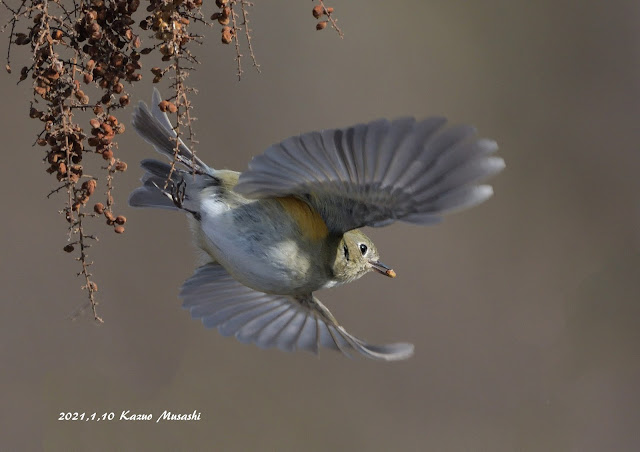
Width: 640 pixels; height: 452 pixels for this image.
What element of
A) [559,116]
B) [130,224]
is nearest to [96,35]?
[130,224]

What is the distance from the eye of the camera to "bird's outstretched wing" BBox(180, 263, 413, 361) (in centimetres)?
211

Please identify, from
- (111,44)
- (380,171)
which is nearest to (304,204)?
(380,171)

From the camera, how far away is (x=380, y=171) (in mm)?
1535

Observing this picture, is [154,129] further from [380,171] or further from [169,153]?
[380,171]

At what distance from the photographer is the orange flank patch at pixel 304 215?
1.74 m

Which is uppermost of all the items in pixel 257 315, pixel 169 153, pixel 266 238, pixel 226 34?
pixel 226 34

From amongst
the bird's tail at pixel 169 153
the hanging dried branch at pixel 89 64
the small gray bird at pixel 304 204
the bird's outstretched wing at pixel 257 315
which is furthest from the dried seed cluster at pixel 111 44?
the bird's outstretched wing at pixel 257 315

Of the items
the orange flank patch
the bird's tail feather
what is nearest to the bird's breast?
the orange flank patch

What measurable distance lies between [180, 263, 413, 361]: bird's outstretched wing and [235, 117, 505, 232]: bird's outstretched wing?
44 cm

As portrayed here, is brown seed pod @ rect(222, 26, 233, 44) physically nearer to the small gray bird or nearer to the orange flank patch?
the small gray bird

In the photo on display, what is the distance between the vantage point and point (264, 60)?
3234 mm

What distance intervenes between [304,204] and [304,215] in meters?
0.02

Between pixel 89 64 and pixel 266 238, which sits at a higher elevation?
pixel 89 64

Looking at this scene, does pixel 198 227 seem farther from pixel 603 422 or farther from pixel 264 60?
pixel 603 422
